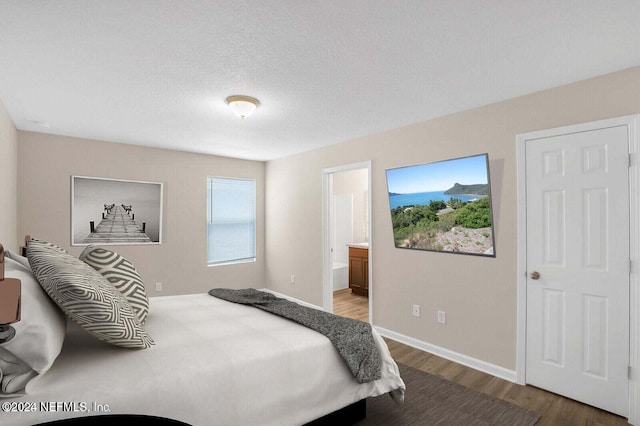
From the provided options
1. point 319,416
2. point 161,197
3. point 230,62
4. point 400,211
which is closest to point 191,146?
point 161,197

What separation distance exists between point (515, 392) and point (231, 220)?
4.46m

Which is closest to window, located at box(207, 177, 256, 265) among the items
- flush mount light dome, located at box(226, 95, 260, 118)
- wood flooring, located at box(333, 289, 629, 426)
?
Result: flush mount light dome, located at box(226, 95, 260, 118)

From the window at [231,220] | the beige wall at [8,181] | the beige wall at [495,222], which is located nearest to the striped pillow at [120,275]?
the beige wall at [8,181]

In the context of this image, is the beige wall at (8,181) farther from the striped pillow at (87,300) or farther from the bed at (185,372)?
the striped pillow at (87,300)

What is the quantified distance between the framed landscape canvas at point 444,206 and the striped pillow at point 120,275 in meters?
2.64

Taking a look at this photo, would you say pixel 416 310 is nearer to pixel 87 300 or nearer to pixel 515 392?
pixel 515 392

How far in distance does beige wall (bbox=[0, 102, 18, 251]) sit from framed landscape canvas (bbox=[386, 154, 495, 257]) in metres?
3.80

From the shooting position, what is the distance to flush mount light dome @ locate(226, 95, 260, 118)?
288 cm

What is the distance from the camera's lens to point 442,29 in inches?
73.6

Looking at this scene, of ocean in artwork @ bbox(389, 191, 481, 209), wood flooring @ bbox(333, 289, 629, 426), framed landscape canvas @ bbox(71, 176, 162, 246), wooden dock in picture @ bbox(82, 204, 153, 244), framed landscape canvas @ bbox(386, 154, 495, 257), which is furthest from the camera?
wooden dock in picture @ bbox(82, 204, 153, 244)

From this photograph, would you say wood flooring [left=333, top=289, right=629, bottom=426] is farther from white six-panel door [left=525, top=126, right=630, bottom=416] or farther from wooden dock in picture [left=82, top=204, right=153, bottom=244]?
wooden dock in picture [left=82, top=204, right=153, bottom=244]

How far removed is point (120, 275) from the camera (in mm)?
2084

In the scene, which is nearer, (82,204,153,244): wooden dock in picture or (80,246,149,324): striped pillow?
(80,246,149,324): striped pillow

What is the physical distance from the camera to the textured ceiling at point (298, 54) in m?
1.72
